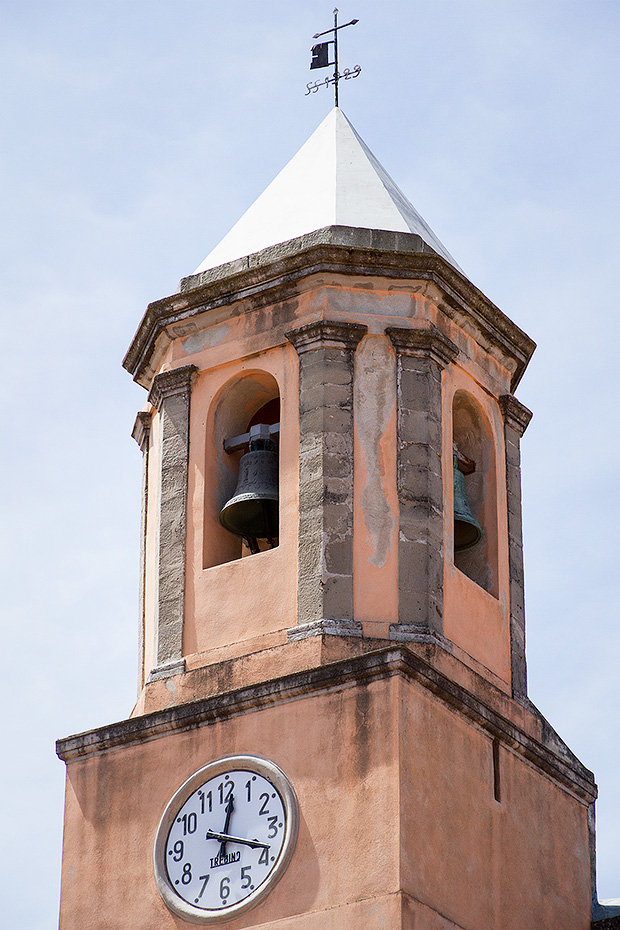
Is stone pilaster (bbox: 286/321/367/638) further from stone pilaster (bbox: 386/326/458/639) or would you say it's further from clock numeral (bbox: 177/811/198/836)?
clock numeral (bbox: 177/811/198/836)

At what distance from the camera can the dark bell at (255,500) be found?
1866 cm

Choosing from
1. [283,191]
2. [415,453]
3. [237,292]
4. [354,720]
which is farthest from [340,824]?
[283,191]

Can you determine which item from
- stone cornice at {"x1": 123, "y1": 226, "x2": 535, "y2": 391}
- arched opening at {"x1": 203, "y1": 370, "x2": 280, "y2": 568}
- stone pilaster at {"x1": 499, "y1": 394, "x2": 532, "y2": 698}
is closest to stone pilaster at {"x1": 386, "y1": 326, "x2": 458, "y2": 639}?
stone cornice at {"x1": 123, "y1": 226, "x2": 535, "y2": 391}

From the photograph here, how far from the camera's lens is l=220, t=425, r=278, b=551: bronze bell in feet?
61.2

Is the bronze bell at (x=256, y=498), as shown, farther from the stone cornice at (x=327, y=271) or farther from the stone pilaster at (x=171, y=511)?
the stone cornice at (x=327, y=271)

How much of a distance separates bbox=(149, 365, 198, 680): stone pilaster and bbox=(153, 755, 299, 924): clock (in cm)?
122

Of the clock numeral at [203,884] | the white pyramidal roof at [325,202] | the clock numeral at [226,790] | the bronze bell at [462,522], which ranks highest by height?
the white pyramidal roof at [325,202]

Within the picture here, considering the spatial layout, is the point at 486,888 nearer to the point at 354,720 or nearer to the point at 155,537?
the point at 354,720

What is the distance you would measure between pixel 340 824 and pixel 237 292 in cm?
477

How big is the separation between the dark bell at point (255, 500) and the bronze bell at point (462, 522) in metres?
1.43

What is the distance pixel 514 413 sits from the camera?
1988cm

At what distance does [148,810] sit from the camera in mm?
17609

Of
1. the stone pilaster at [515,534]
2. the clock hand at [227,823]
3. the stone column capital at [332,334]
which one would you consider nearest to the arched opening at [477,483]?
the stone pilaster at [515,534]

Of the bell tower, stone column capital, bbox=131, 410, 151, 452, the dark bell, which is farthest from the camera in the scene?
stone column capital, bbox=131, 410, 151, 452
